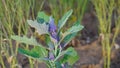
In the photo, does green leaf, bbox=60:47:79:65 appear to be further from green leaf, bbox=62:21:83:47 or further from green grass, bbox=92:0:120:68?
green grass, bbox=92:0:120:68

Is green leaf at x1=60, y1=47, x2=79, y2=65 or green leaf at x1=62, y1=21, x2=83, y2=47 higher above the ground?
green leaf at x1=62, y1=21, x2=83, y2=47

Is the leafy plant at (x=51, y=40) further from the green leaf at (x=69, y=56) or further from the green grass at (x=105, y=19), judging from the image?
the green grass at (x=105, y=19)

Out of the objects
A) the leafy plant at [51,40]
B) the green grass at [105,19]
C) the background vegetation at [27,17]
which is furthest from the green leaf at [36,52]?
the green grass at [105,19]

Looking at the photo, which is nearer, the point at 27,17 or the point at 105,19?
the point at 27,17

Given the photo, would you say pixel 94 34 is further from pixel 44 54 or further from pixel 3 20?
pixel 44 54

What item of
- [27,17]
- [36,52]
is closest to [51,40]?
[36,52]

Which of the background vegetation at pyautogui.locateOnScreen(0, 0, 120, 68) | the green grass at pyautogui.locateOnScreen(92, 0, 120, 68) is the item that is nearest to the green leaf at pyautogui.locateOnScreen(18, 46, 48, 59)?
the background vegetation at pyautogui.locateOnScreen(0, 0, 120, 68)

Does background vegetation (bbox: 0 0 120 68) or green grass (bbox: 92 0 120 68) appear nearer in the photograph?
background vegetation (bbox: 0 0 120 68)

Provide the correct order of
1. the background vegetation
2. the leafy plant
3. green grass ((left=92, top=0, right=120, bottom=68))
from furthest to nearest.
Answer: green grass ((left=92, top=0, right=120, bottom=68)) < the background vegetation < the leafy plant

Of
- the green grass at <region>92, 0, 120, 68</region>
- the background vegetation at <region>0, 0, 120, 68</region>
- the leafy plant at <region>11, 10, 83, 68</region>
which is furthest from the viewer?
the green grass at <region>92, 0, 120, 68</region>

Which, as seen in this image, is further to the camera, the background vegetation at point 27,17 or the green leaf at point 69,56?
the background vegetation at point 27,17

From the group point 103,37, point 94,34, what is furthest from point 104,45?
point 94,34

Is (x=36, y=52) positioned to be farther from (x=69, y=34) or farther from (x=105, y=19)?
(x=105, y=19)
